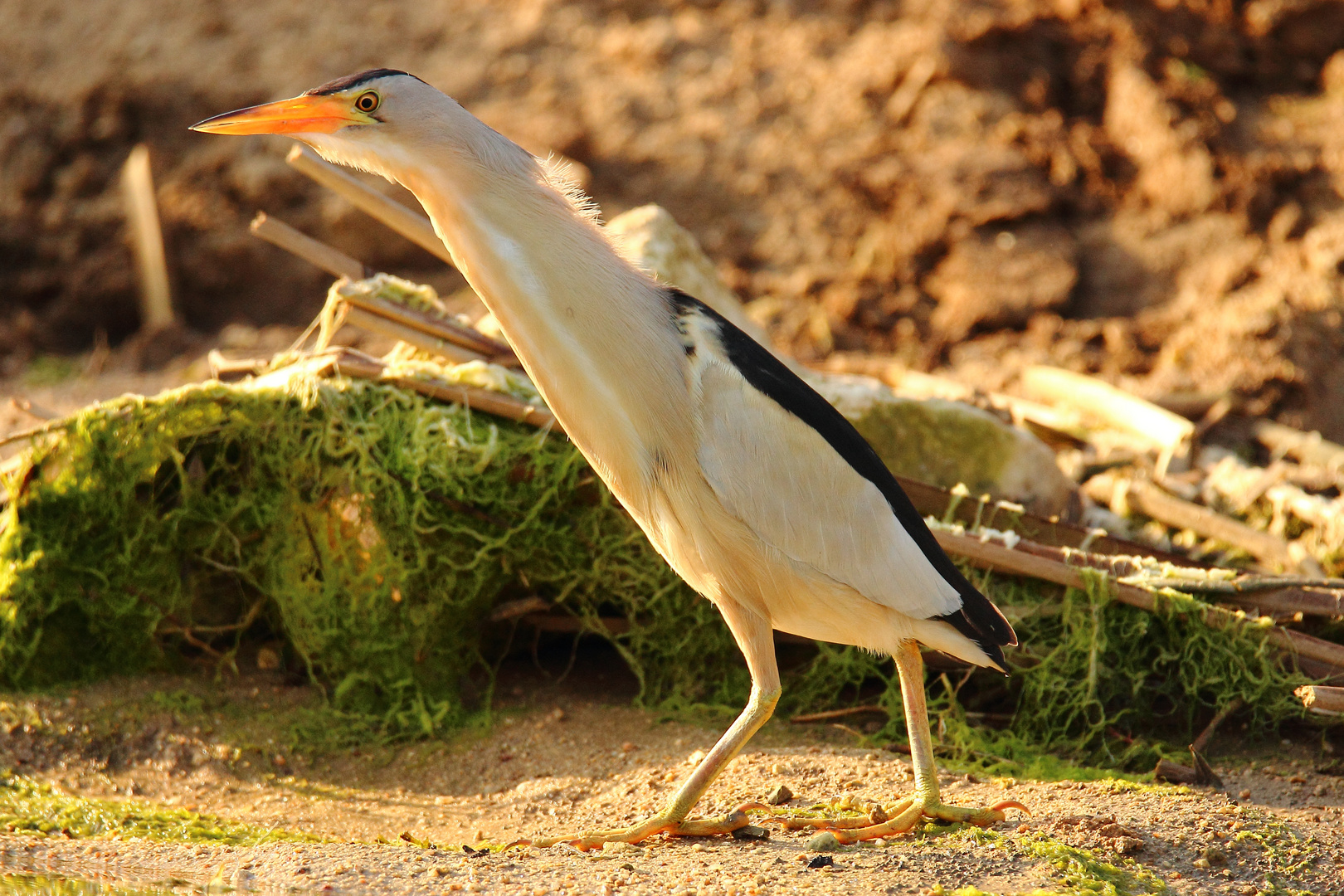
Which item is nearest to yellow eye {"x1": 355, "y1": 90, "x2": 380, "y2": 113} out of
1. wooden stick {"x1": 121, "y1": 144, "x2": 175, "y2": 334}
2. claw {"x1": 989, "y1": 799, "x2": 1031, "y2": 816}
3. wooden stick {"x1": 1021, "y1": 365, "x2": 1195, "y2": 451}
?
claw {"x1": 989, "y1": 799, "x2": 1031, "y2": 816}

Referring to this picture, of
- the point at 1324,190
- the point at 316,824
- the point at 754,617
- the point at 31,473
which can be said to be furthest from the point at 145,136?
the point at 1324,190

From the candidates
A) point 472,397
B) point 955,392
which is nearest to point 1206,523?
point 955,392

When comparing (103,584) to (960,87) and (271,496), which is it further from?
(960,87)

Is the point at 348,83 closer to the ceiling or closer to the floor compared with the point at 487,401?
closer to the ceiling

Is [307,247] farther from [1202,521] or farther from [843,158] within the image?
[843,158]

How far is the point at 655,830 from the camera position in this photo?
3059mm

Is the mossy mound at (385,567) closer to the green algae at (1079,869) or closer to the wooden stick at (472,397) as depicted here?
the wooden stick at (472,397)

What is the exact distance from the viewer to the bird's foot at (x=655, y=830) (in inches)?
120

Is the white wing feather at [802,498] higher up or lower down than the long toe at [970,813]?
higher up

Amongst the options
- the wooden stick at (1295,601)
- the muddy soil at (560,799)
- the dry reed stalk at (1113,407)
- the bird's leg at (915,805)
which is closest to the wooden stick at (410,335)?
the muddy soil at (560,799)

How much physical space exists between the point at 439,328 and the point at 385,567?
0.93 meters

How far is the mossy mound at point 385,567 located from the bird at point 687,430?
956 mm

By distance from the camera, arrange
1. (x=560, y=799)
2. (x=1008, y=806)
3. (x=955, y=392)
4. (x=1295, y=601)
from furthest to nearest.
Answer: (x=955, y=392) < (x=1295, y=601) < (x=560, y=799) < (x=1008, y=806)

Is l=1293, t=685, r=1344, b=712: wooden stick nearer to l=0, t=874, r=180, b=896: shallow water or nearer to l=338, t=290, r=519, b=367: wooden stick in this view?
l=338, t=290, r=519, b=367: wooden stick
